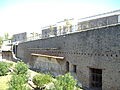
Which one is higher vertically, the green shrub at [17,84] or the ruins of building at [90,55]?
the ruins of building at [90,55]

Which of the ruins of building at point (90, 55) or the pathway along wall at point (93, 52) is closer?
the pathway along wall at point (93, 52)

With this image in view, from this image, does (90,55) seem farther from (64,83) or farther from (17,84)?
(17,84)

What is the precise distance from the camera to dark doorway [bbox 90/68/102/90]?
12.8 meters

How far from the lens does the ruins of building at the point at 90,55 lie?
11.1 meters

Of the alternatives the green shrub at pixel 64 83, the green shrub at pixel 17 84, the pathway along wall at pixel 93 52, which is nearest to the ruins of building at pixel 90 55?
the pathway along wall at pixel 93 52

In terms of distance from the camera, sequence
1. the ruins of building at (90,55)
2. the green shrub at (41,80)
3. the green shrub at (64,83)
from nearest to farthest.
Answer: the green shrub at (64,83) < the ruins of building at (90,55) < the green shrub at (41,80)

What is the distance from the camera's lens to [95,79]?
43.0 ft

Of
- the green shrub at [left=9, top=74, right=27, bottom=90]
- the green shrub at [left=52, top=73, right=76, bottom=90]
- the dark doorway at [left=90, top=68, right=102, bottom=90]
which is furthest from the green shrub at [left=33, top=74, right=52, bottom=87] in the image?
the dark doorway at [left=90, top=68, right=102, bottom=90]

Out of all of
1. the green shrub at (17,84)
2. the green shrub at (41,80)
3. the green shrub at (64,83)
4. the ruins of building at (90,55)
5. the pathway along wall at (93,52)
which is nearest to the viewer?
the green shrub at (64,83)

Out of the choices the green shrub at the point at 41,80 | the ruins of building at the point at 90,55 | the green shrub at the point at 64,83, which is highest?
the ruins of building at the point at 90,55

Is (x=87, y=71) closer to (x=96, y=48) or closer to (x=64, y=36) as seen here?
(x=96, y=48)

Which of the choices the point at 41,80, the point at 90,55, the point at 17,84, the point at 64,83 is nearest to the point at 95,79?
the point at 90,55

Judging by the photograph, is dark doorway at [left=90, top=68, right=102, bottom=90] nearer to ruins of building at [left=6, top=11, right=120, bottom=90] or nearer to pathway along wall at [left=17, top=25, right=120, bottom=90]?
ruins of building at [left=6, top=11, right=120, bottom=90]

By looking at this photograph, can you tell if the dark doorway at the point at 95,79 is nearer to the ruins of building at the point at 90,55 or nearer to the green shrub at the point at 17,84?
the ruins of building at the point at 90,55
